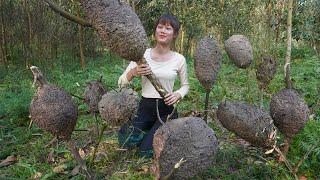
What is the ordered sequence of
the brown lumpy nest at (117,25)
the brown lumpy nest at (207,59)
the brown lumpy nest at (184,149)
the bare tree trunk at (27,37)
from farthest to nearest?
the bare tree trunk at (27,37) < the brown lumpy nest at (207,59) < the brown lumpy nest at (184,149) < the brown lumpy nest at (117,25)

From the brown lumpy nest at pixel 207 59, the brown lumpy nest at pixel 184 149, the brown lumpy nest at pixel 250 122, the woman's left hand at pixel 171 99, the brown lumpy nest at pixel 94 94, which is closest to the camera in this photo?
the brown lumpy nest at pixel 184 149

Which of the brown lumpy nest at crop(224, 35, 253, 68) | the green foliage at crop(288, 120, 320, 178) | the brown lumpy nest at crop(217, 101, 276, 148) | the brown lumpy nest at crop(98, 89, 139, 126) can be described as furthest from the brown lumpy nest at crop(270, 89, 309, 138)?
the brown lumpy nest at crop(98, 89, 139, 126)

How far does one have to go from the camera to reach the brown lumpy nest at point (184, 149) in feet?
6.40

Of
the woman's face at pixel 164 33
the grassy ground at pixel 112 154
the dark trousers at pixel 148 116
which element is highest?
the woman's face at pixel 164 33

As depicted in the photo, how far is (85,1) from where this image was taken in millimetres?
1574

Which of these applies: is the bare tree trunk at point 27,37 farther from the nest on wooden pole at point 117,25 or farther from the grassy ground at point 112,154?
the nest on wooden pole at point 117,25

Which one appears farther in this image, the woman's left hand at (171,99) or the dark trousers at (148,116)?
the dark trousers at (148,116)

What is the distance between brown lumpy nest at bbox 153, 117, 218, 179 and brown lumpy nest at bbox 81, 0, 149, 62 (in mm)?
531

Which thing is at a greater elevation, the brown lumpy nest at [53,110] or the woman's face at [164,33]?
the woman's face at [164,33]

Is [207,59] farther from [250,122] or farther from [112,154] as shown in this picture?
[112,154]

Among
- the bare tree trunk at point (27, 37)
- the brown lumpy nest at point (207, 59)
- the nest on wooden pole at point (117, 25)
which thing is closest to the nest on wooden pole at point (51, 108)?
the nest on wooden pole at point (117, 25)

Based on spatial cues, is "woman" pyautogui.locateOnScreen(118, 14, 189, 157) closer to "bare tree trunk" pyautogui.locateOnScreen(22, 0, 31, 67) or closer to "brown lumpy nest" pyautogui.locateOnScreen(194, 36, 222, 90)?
"brown lumpy nest" pyautogui.locateOnScreen(194, 36, 222, 90)

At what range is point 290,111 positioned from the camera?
8.34ft

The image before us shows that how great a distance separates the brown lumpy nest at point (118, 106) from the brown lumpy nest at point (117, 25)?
0.24m
